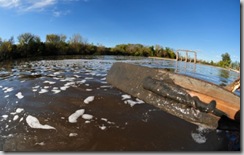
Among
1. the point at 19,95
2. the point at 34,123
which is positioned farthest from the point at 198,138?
the point at 19,95

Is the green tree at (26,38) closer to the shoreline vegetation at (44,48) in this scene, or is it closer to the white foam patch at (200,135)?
the shoreline vegetation at (44,48)

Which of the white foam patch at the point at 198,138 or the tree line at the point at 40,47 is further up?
the tree line at the point at 40,47

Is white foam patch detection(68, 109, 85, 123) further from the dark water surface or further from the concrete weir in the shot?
the concrete weir

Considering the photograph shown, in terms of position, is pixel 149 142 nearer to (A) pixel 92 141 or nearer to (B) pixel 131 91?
(A) pixel 92 141

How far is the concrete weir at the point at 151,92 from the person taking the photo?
9.23ft

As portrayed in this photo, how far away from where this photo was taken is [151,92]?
3535 millimetres

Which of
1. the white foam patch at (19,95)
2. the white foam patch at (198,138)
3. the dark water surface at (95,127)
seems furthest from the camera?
the white foam patch at (19,95)

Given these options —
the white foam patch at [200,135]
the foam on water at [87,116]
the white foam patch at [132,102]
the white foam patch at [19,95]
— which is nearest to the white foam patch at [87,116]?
the foam on water at [87,116]

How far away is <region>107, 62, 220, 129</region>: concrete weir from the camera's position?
2812mm

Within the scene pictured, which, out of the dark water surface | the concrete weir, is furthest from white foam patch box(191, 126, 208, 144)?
the concrete weir

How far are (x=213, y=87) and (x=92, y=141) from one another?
6.35 feet

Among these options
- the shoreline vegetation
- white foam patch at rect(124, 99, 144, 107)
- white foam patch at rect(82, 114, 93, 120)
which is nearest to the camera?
white foam patch at rect(82, 114, 93, 120)

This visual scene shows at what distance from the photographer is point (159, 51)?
1506 inches

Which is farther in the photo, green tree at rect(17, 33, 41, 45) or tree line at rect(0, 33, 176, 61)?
green tree at rect(17, 33, 41, 45)
